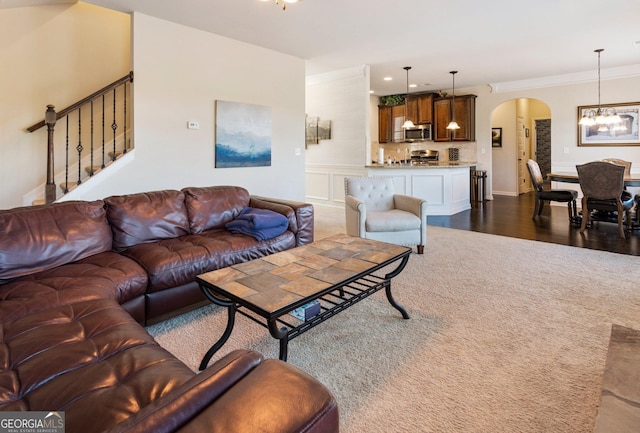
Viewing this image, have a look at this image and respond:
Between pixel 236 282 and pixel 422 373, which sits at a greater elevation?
pixel 236 282

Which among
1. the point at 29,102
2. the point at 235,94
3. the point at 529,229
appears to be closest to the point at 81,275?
the point at 29,102

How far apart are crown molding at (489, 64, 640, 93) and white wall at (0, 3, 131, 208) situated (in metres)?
7.86

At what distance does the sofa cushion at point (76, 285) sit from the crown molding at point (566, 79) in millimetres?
8589

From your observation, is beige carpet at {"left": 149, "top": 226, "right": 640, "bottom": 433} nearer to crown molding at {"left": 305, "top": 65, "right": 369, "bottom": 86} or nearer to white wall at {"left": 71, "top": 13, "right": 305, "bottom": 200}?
white wall at {"left": 71, "top": 13, "right": 305, "bottom": 200}

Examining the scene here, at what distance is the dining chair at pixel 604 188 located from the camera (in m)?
4.63

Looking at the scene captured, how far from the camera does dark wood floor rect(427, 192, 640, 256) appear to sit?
447cm

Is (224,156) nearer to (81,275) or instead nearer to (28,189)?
(28,189)

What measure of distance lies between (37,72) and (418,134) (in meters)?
7.62

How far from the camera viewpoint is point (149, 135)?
13.9ft

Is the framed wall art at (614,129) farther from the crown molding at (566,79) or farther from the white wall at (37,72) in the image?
the white wall at (37,72)

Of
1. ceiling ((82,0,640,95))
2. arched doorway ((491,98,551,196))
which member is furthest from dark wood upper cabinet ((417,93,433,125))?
ceiling ((82,0,640,95))

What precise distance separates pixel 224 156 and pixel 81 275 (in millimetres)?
3060

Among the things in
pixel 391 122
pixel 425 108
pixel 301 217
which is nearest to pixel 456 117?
pixel 425 108

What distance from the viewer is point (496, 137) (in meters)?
9.62
